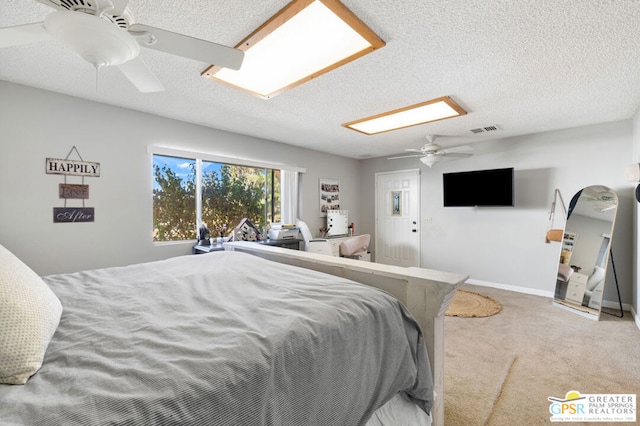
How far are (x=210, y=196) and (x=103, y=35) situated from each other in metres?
2.87

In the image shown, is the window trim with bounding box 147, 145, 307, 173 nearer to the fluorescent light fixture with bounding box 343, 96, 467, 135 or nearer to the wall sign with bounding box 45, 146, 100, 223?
the wall sign with bounding box 45, 146, 100, 223

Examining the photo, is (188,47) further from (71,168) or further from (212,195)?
(212,195)

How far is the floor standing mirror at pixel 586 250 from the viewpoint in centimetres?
321

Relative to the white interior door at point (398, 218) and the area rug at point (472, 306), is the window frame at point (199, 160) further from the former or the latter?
the area rug at point (472, 306)

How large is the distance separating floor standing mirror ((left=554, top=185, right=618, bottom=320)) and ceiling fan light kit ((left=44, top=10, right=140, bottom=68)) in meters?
4.69

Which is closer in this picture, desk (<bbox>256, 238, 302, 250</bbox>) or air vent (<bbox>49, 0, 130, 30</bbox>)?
air vent (<bbox>49, 0, 130, 30</bbox>)

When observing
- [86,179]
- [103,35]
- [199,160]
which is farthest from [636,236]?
[86,179]

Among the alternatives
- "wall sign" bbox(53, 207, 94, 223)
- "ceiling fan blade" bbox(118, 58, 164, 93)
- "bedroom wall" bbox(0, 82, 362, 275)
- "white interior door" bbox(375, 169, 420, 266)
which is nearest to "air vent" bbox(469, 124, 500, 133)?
"white interior door" bbox(375, 169, 420, 266)

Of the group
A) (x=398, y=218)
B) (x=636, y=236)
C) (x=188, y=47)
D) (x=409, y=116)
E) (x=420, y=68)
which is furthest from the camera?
(x=398, y=218)

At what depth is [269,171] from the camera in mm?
4516

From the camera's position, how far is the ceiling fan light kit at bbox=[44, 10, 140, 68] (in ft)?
3.33

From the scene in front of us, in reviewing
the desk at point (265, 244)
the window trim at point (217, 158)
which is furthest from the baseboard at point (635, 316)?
the window trim at point (217, 158)

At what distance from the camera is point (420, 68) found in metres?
2.13

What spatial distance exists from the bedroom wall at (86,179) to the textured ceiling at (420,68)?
0.18 metres
